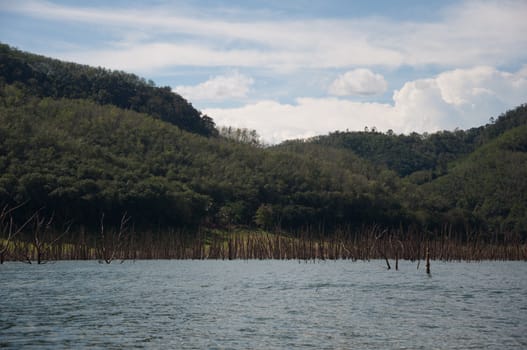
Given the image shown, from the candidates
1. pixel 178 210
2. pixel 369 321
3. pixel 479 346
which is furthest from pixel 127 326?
pixel 178 210

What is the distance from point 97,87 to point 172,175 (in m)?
54.1

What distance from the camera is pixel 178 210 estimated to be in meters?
108

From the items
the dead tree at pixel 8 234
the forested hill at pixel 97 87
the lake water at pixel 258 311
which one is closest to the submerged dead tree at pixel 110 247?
the dead tree at pixel 8 234

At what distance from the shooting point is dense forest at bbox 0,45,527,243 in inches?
3890

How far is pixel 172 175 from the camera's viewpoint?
5000 inches

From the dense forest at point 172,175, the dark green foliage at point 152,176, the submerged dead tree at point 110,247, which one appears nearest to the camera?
the submerged dead tree at point 110,247

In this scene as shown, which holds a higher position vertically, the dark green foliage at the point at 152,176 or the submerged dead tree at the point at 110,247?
the dark green foliage at the point at 152,176

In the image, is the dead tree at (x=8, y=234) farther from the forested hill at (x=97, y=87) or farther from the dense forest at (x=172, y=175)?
the forested hill at (x=97, y=87)

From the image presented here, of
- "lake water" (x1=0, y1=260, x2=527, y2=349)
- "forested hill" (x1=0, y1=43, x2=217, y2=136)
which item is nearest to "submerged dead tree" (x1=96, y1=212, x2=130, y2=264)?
"lake water" (x1=0, y1=260, x2=527, y2=349)

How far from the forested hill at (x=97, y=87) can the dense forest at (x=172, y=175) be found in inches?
14.1

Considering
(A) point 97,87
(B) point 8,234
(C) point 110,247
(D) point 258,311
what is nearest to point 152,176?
(C) point 110,247

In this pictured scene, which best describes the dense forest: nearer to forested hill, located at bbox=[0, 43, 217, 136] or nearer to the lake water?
forested hill, located at bbox=[0, 43, 217, 136]

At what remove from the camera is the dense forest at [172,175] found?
9881 cm

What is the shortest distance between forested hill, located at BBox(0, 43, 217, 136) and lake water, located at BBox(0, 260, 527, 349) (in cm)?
10524
